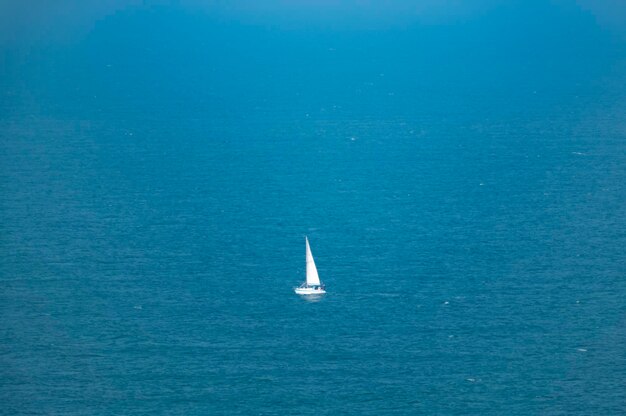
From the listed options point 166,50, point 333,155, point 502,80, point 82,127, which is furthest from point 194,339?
point 166,50

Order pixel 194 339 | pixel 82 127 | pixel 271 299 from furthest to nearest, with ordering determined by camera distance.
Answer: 1. pixel 82 127
2. pixel 271 299
3. pixel 194 339

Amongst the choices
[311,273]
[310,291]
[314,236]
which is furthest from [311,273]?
[314,236]

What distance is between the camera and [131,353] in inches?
1922

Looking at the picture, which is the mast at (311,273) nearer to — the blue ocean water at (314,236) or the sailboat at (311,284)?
the sailboat at (311,284)

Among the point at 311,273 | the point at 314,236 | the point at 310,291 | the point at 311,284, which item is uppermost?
the point at 314,236

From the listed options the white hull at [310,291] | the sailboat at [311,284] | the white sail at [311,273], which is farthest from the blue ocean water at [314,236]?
the white sail at [311,273]

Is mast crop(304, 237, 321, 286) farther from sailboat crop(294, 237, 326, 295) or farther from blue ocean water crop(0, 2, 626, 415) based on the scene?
blue ocean water crop(0, 2, 626, 415)

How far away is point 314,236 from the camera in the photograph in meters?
60.5

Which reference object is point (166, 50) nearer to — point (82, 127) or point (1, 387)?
point (82, 127)

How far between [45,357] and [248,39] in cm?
6979

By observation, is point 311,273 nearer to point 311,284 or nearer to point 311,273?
point 311,273

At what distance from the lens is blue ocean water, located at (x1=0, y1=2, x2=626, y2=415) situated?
46.8 m

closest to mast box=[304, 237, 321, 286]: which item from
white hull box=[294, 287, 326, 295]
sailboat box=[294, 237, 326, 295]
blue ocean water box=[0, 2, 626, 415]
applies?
sailboat box=[294, 237, 326, 295]

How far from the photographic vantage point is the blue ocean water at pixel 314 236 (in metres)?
46.8
